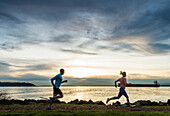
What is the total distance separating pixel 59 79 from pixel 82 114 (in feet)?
8.09

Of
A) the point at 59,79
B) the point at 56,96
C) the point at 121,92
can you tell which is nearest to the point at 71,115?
the point at 56,96

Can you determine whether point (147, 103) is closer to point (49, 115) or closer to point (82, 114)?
point (82, 114)

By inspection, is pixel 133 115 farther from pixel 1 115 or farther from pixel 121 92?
pixel 1 115

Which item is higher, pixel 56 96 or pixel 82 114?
pixel 56 96

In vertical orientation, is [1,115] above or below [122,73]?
below

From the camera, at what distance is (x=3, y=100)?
15859 millimetres

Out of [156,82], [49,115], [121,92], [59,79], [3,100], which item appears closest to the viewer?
[49,115]

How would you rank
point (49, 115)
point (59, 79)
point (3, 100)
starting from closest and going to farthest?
1. point (49, 115)
2. point (59, 79)
3. point (3, 100)

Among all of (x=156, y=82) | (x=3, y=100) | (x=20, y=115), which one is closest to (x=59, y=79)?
(x=20, y=115)

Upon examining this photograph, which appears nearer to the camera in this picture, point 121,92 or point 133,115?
point 133,115

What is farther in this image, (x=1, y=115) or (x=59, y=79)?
(x=59, y=79)

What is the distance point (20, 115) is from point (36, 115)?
1006 millimetres

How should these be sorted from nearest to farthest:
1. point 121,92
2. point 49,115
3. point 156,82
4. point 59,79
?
point 49,115
point 59,79
point 121,92
point 156,82

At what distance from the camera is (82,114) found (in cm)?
928
